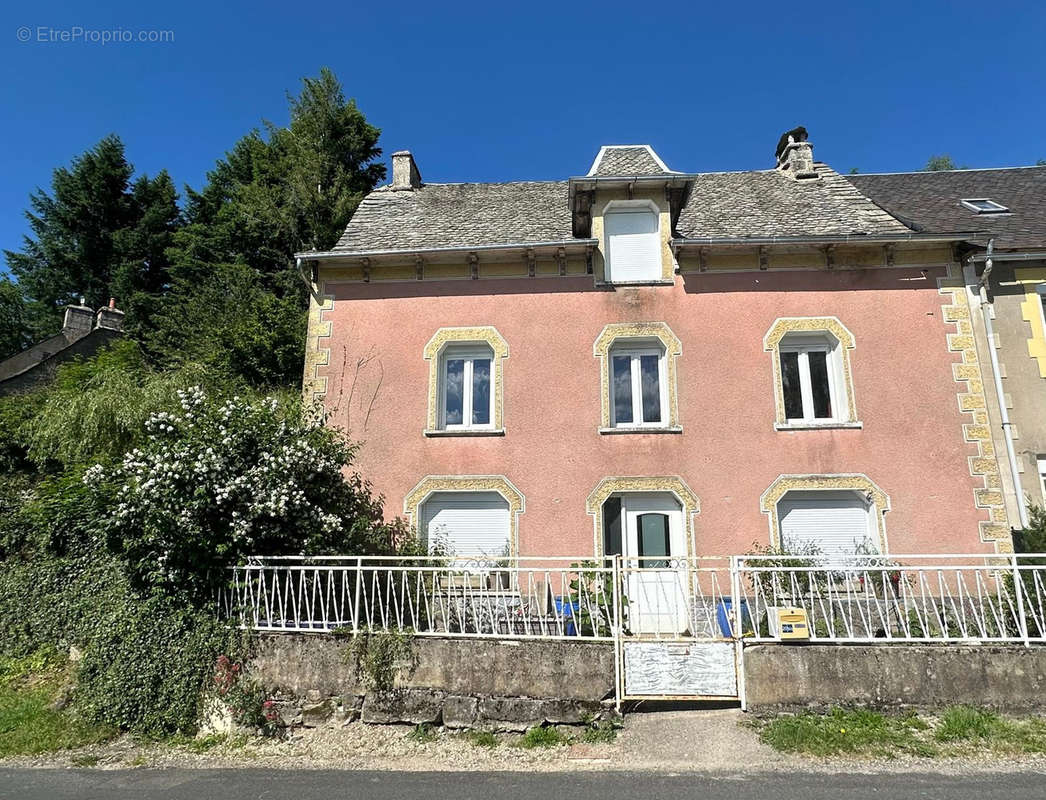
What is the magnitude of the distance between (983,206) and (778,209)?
15.2ft

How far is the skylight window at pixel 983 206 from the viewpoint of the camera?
38.8ft

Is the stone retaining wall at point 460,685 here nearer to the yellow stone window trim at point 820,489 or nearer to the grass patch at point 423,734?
the grass patch at point 423,734

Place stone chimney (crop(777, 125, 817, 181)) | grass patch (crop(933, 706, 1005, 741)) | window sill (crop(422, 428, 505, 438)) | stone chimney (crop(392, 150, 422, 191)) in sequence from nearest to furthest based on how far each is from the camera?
grass patch (crop(933, 706, 1005, 741)), window sill (crop(422, 428, 505, 438)), stone chimney (crop(777, 125, 817, 181)), stone chimney (crop(392, 150, 422, 191))

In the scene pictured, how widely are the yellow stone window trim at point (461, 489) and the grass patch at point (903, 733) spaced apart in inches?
185

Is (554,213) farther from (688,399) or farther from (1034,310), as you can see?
(1034,310)

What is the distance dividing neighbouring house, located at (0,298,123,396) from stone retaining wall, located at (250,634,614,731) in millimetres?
12277

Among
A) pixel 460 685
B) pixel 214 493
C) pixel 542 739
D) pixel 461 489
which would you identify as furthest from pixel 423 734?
pixel 461 489

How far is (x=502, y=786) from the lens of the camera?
491cm

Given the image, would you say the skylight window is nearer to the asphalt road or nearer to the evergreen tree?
the asphalt road

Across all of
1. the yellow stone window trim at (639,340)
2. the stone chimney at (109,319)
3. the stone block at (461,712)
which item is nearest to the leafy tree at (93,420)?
the stone block at (461,712)

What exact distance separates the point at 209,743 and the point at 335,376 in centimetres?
571

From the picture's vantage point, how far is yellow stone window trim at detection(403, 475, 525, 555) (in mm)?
9414

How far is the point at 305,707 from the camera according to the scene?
614 centimetres

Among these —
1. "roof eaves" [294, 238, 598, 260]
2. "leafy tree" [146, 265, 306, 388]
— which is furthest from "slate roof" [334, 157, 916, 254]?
"leafy tree" [146, 265, 306, 388]
